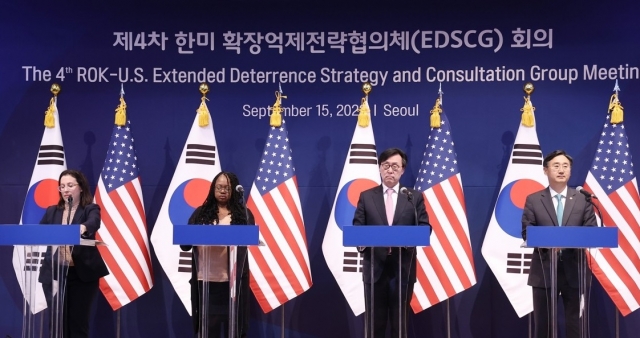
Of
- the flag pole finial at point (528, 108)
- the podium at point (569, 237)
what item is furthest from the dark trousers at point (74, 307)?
the flag pole finial at point (528, 108)

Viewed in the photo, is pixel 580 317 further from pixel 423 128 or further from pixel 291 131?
pixel 291 131

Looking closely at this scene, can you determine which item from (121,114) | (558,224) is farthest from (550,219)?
(121,114)

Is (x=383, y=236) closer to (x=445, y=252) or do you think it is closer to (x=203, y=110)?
(x=445, y=252)

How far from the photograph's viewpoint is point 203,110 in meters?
6.35

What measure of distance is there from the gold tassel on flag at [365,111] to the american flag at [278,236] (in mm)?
601

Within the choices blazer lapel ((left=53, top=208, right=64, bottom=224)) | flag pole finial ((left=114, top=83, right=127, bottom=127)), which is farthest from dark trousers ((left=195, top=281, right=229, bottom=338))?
flag pole finial ((left=114, top=83, right=127, bottom=127))

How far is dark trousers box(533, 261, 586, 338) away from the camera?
501 centimetres

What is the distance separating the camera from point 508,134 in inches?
258

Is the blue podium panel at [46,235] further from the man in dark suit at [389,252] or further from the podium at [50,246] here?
the man in dark suit at [389,252]

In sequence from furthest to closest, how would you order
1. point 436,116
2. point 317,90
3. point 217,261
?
1. point 317,90
2. point 436,116
3. point 217,261

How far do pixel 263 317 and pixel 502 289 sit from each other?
1865 millimetres

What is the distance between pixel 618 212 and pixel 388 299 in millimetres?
1875

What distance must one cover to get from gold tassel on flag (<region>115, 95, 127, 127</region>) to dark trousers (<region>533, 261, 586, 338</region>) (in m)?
3.24

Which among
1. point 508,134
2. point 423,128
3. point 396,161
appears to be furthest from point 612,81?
point 396,161
